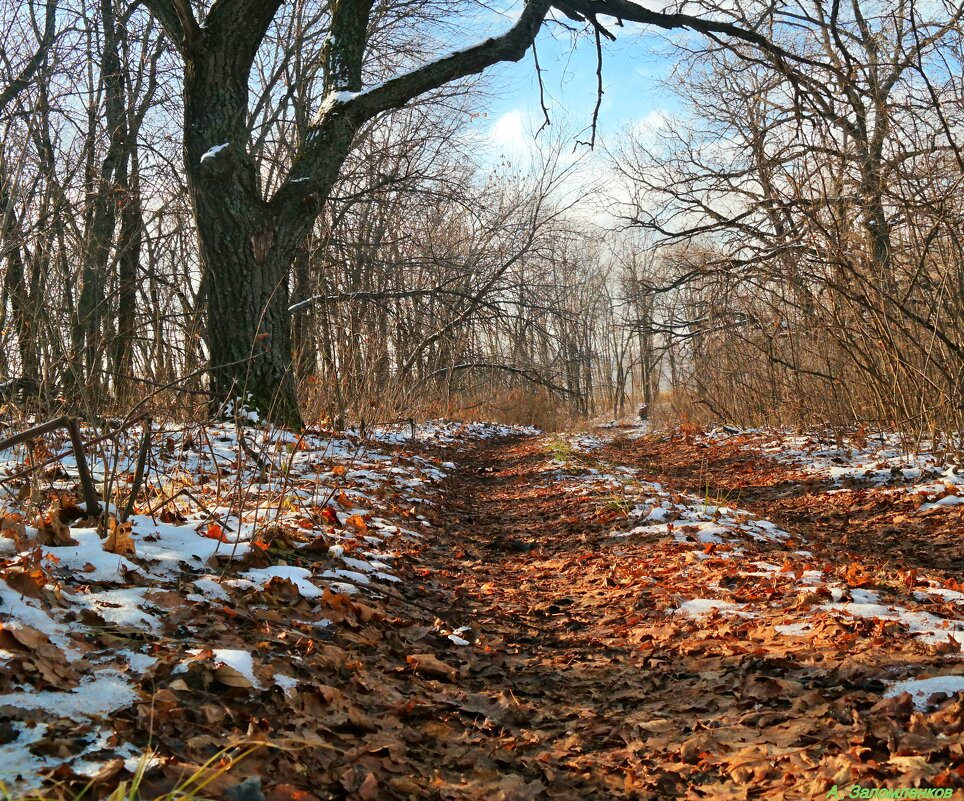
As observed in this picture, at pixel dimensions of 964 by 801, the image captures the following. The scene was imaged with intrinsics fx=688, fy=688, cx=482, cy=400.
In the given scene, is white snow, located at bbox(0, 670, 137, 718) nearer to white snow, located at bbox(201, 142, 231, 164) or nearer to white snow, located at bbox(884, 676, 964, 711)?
white snow, located at bbox(884, 676, 964, 711)

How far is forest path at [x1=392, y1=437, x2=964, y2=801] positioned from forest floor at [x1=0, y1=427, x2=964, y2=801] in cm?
1

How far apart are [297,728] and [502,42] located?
7.31 m

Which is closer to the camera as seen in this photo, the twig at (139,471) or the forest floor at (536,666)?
the forest floor at (536,666)

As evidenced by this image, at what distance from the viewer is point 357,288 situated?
13086 millimetres

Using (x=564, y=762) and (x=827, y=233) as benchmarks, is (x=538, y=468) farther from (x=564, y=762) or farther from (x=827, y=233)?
(x=564, y=762)

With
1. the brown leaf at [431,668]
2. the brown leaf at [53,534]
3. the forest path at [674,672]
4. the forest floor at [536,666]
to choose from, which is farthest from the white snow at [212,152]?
the brown leaf at [431,668]

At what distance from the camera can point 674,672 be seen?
283 centimetres

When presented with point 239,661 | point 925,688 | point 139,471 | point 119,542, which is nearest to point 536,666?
point 239,661

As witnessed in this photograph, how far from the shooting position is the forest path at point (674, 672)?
197 centimetres

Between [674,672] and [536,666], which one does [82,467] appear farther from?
[674,672]

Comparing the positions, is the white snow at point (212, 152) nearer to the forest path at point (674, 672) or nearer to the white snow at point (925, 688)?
the forest path at point (674, 672)

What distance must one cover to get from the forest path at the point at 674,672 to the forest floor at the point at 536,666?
0.04 feet

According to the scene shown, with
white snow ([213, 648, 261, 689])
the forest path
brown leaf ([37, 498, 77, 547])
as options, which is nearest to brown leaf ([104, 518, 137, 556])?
brown leaf ([37, 498, 77, 547])

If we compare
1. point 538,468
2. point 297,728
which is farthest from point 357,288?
point 297,728
